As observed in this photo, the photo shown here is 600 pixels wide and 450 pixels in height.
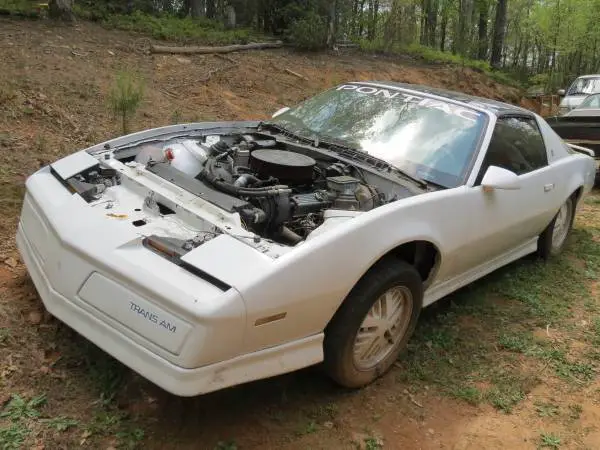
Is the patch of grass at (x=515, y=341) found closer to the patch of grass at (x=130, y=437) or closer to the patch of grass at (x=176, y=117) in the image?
the patch of grass at (x=130, y=437)

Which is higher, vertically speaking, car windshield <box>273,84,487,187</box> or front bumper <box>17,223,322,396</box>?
car windshield <box>273,84,487,187</box>

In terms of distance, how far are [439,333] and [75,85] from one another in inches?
229

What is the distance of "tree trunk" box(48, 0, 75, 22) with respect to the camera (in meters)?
9.97

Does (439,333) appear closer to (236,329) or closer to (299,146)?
(299,146)

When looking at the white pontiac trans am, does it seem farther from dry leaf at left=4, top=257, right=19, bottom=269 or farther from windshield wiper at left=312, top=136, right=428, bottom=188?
dry leaf at left=4, top=257, right=19, bottom=269

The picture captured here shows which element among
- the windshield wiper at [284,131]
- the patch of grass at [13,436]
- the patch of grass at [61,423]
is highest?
the windshield wiper at [284,131]

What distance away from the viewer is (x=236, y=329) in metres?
2.35

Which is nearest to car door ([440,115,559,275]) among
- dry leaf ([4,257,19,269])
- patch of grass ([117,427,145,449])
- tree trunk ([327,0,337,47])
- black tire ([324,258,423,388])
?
black tire ([324,258,423,388])

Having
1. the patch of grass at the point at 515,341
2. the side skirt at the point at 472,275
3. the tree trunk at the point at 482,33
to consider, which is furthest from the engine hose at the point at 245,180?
the tree trunk at the point at 482,33

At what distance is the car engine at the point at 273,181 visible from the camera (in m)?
3.08

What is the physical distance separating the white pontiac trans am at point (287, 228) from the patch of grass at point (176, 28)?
294 inches

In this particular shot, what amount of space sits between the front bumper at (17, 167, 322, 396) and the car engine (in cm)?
63

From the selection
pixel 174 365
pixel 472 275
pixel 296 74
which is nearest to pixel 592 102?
pixel 296 74

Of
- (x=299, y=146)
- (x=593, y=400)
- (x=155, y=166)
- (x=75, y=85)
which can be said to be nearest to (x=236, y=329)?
(x=155, y=166)
